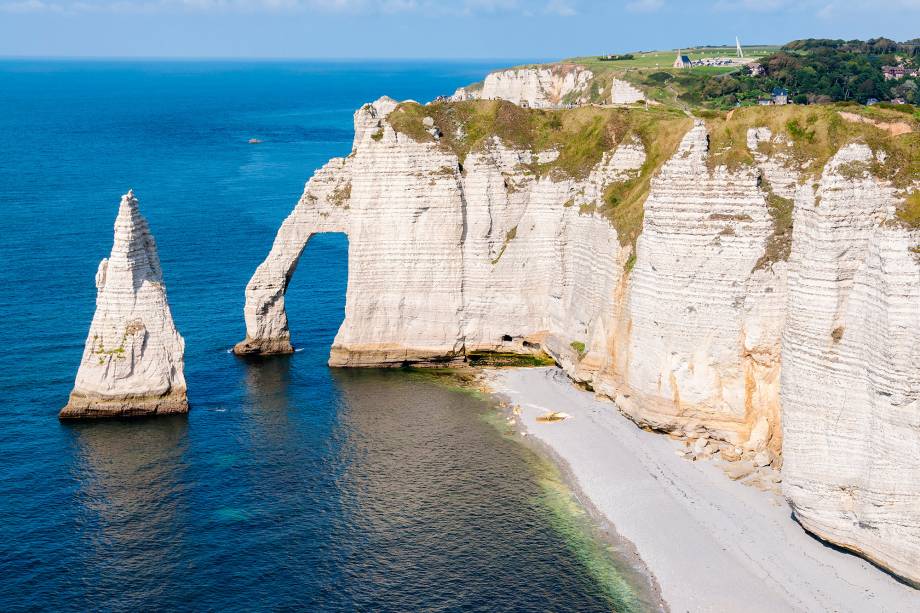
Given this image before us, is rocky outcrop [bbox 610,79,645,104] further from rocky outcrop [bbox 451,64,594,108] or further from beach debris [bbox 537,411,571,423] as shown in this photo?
beach debris [bbox 537,411,571,423]

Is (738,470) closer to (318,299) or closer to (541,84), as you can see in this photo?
(318,299)

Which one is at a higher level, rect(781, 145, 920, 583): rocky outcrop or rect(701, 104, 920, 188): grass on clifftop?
rect(701, 104, 920, 188): grass on clifftop

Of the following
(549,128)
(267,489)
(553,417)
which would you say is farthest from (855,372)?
(549,128)

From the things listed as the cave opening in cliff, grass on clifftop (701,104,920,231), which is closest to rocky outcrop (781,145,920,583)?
grass on clifftop (701,104,920,231)

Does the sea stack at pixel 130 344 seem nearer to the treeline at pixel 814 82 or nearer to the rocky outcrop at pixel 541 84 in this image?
the treeline at pixel 814 82

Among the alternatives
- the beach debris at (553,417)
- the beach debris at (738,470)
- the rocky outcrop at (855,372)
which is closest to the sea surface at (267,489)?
the beach debris at (553,417)

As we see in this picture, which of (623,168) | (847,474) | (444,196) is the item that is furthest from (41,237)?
(847,474)
